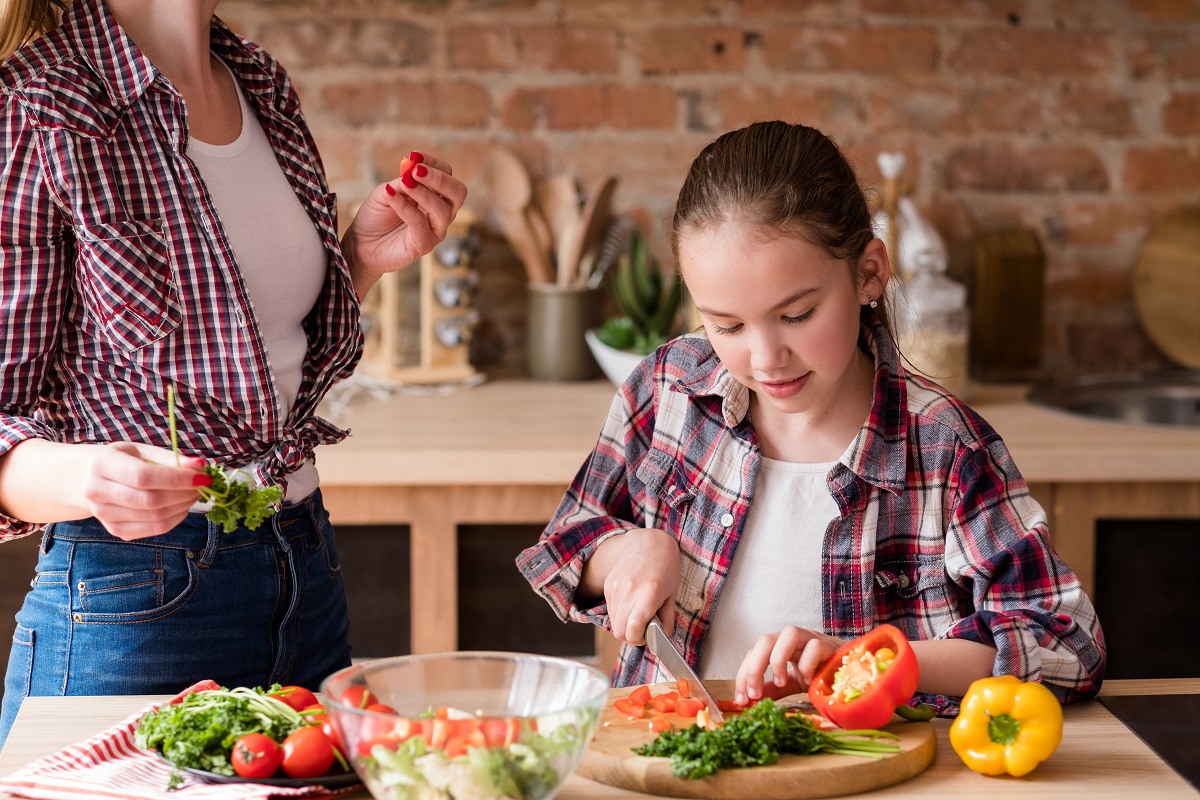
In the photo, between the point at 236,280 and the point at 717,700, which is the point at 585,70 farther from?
the point at 717,700

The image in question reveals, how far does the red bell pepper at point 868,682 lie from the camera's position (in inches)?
42.3

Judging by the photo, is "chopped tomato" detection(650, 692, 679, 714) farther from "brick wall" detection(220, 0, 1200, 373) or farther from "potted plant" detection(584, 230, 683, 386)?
"brick wall" detection(220, 0, 1200, 373)

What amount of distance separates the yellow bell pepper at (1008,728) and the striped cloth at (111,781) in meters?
0.50

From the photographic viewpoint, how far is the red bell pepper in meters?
1.08

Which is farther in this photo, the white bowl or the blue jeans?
the white bowl

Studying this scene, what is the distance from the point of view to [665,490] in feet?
4.75

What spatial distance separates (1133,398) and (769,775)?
1818 millimetres

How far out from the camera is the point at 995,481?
1.31 m

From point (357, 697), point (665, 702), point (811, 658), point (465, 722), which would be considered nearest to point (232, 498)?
point (357, 697)

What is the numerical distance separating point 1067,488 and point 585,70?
1.25 m

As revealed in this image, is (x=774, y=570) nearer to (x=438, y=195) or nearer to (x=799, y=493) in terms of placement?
(x=799, y=493)

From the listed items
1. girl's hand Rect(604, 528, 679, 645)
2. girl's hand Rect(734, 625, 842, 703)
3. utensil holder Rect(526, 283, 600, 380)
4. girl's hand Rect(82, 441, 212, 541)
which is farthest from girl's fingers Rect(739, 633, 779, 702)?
utensil holder Rect(526, 283, 600, 380)

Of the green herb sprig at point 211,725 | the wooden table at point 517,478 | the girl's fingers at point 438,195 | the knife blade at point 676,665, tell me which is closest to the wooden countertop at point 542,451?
the wooden table at point 517,478

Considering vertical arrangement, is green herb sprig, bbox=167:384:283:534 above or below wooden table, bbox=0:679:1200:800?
above
